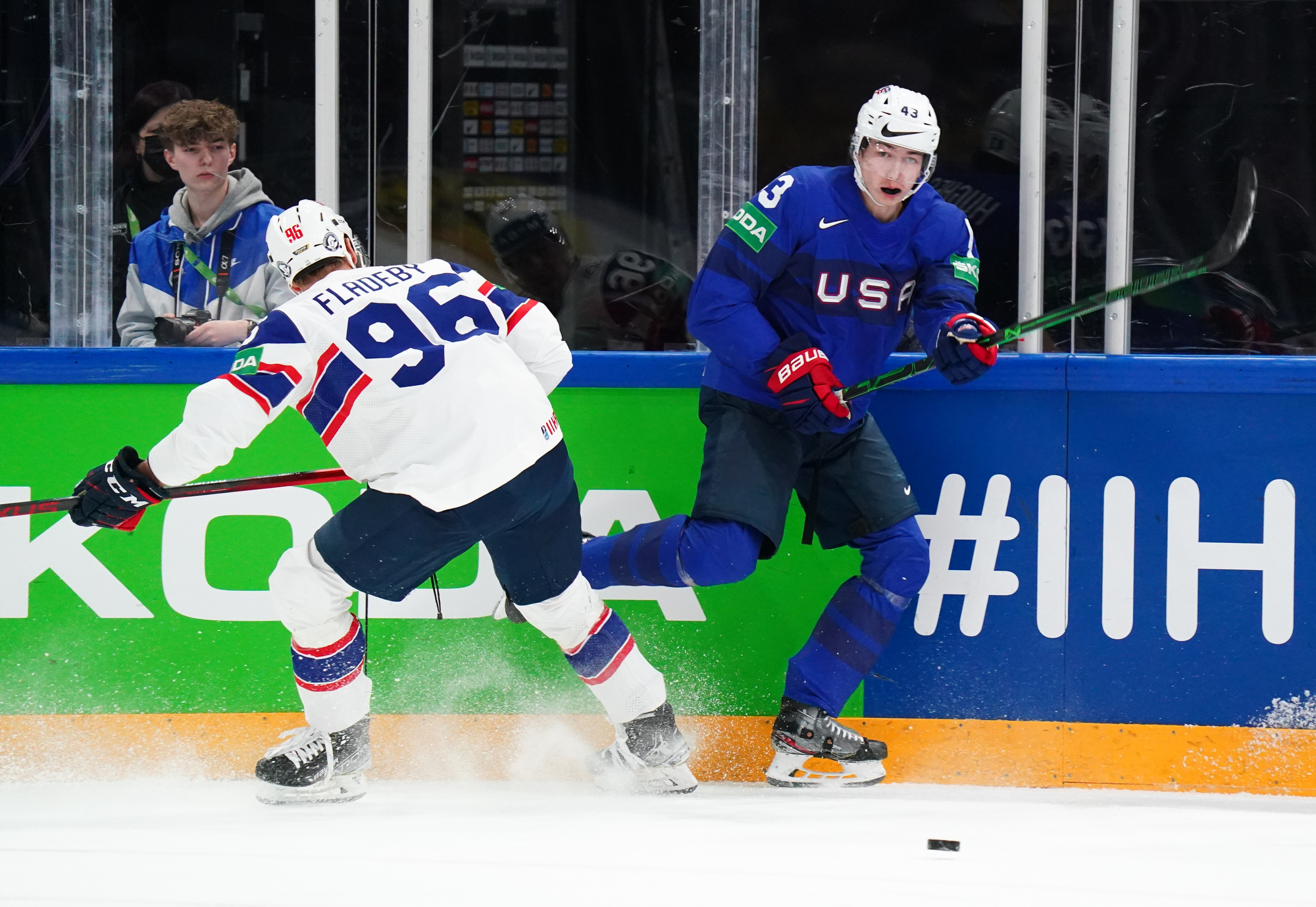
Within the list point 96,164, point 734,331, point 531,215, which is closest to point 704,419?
point 734,331

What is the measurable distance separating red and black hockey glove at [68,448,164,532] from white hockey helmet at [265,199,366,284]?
1.51ft

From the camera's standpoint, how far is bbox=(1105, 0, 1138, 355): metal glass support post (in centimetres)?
318

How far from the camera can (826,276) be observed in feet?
9.12

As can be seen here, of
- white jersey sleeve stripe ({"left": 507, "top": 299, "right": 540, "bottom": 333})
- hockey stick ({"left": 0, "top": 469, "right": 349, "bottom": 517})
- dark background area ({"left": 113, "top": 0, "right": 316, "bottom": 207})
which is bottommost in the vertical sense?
hockey stick ({"left": 0, "top": 469, "right": 349, "bottom": 517})

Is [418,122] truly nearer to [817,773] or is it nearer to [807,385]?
[807,385]

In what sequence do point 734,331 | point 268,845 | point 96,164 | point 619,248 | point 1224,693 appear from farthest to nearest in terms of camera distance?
point 619,248
point 96,164
point 1224,693
point 734,331
point 268,845

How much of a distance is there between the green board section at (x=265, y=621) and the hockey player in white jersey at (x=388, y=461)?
1.03 ft

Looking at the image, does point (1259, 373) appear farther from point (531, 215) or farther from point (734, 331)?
point (531, 215)

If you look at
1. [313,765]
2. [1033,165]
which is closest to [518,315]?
[313,765]

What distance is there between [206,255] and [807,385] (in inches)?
60.8

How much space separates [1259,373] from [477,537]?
1.71m

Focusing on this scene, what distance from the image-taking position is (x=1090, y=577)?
9.68 ft

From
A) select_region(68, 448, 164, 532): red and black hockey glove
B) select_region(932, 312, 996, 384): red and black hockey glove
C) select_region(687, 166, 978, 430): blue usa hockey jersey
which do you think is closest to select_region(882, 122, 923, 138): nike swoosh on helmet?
select_region(687, 166, 978, 430): blue usa hockey jersey

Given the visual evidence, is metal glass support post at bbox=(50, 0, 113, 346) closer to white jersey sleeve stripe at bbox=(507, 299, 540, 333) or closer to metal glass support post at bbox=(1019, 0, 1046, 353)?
white jersey sleeve stripe at bbox=(507, 299, 540, 333)
